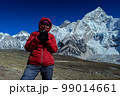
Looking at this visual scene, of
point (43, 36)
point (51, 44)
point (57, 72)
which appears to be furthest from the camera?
point (57, 72)

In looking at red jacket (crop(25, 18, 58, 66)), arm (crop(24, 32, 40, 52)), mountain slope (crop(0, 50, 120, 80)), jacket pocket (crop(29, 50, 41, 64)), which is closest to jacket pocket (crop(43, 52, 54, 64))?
red jacket (crop(25, 18, 58, 66))

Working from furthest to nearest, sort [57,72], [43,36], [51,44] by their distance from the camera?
[57,72]
[51,44]
[43,36]

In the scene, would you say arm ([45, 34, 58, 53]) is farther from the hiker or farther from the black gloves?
the black gloves

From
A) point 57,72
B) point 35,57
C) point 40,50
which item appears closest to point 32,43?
point 40,50

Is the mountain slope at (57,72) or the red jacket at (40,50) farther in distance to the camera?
the mountain slope at (57,72)

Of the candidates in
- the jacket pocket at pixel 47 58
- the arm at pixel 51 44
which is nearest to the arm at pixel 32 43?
the arm at pixel 51 44

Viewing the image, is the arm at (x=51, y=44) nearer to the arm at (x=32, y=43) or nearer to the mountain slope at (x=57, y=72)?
the arm at (x=32, y=43)

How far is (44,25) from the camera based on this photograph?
473 centimetres

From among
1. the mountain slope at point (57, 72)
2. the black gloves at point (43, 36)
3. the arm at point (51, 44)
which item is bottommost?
the mountain slope at point (57, 72)

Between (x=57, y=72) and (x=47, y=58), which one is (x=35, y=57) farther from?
(x=57, y=72)

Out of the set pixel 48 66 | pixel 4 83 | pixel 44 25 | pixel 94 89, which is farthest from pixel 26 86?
pixel 94 89

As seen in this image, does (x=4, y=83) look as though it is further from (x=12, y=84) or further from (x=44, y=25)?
(x=44, y=25)

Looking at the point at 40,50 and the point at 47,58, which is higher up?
the point at 40,50

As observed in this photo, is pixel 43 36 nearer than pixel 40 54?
Yes
